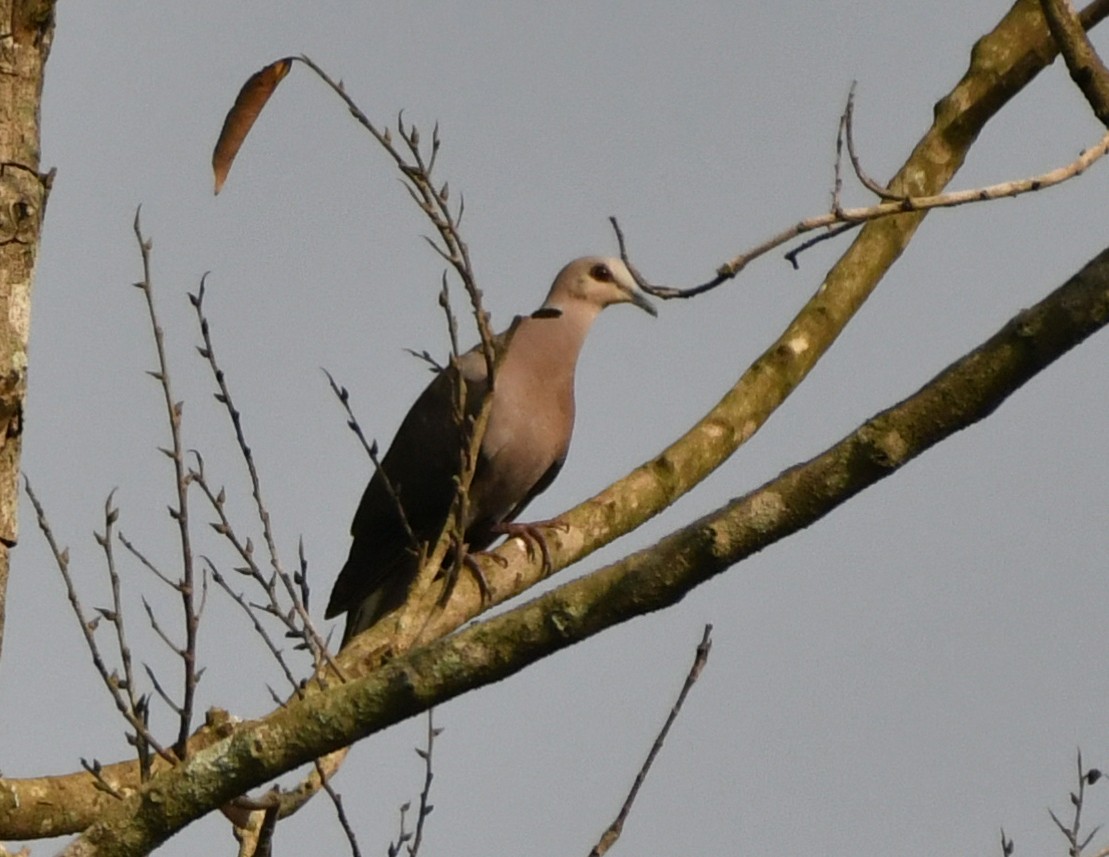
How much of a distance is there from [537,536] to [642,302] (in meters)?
2.07

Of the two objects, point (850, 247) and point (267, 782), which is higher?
point (850, 247)

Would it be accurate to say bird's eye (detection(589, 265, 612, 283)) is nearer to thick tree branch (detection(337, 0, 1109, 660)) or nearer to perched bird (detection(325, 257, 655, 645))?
perched bird (detection(325, 257, 655, 645))

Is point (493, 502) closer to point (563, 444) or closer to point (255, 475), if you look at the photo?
point (563, 444)

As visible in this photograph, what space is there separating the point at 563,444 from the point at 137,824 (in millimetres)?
3582

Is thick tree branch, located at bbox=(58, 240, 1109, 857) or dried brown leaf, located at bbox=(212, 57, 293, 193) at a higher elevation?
dried brown leaf, located at bbox=(212, 57, 293, 193)

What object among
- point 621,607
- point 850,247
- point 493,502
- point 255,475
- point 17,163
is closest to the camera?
point 621,607

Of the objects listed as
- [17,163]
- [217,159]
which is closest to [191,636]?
[17,163]

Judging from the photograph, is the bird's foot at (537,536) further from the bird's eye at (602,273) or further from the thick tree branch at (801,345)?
the bird's eye at (602,273)

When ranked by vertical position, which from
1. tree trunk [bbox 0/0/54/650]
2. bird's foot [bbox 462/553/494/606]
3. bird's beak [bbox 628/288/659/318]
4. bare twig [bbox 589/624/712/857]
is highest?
bird's beak [bbox 628/288/659/318]

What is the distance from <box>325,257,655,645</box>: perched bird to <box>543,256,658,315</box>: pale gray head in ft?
0.40

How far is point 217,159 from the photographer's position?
338cm

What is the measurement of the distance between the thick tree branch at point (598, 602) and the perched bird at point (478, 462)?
309 centimetres

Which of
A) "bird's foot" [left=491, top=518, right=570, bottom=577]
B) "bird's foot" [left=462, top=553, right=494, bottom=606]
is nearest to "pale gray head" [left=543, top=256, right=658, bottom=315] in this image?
"bird's foot" [left=491, top=518, right=570, bottom=577]

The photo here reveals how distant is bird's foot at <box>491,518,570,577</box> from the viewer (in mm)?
4277
